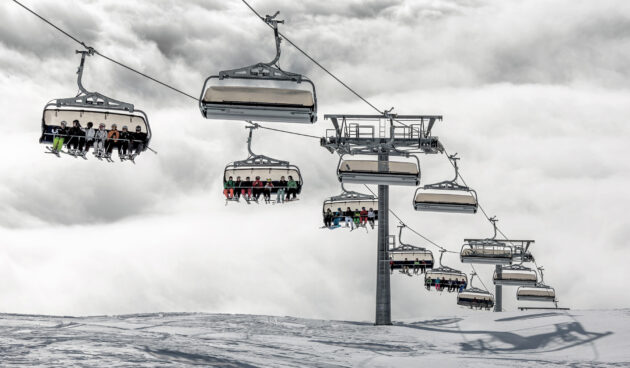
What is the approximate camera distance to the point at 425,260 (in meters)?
27.5

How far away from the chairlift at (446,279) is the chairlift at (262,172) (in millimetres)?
19684

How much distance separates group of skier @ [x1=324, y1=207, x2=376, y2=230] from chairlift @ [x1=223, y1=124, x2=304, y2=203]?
5.25 meters

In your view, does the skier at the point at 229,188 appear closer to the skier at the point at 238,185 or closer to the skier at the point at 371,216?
the skier at the point at 238,185

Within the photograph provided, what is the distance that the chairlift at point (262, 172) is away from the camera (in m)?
15.2

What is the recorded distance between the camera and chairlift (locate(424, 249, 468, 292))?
108 feet

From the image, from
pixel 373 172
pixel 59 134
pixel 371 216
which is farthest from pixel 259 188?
pixel 371 216

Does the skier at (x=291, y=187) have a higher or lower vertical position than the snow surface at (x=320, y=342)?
higher

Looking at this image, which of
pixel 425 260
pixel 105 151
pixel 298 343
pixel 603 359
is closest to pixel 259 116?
pixel 105 151

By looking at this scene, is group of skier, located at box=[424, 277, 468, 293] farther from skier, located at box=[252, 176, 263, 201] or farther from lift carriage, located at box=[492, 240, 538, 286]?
skier, located at box=[252, 176, 263, 201]

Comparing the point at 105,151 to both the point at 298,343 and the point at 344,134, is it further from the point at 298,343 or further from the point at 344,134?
the point at 344,134

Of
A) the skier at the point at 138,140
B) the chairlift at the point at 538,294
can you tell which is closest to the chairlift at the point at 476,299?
the chairlift at the point at 538,294

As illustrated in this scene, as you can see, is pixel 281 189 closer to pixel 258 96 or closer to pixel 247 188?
pixel 247 188

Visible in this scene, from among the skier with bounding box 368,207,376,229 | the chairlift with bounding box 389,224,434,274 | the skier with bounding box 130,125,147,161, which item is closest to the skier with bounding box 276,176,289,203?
the skier with bounding box 130,125,147,161

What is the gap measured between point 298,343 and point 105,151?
6678 millimetres
